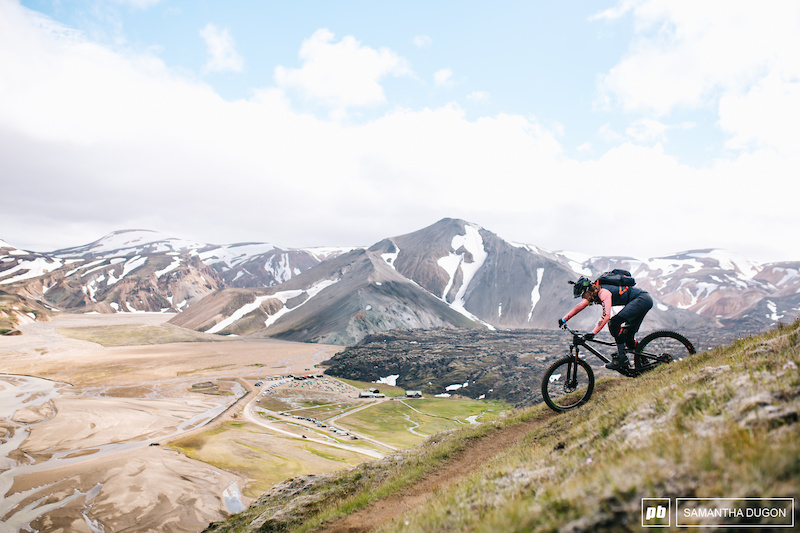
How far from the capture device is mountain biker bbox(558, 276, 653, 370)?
11.5 m

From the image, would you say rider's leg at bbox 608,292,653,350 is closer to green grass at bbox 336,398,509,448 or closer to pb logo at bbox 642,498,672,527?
pb logo at bbox 642,498,672,527

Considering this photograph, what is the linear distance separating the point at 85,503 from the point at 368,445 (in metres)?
37.4

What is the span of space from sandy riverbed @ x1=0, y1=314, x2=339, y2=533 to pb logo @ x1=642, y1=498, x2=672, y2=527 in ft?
131

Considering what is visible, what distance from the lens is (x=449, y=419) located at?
83625mm

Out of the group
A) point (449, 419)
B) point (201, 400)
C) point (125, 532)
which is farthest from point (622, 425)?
point (201, 400)

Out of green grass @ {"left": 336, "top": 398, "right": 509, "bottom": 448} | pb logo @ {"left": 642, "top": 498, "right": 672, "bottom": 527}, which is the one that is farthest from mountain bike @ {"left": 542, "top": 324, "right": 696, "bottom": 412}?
green grass @ {"left": 336, "top": 398, "right": 509, "bottom": 448}

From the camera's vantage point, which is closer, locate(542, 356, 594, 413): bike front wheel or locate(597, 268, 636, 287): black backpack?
locate(597, 268, 636, 287): black backpack

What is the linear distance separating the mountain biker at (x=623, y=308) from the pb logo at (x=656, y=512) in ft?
25.2

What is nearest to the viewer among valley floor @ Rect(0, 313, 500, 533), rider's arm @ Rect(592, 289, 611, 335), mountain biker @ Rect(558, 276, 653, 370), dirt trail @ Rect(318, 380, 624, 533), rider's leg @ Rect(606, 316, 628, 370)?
dirt trail @ Rect(318, 380, 624, 533)

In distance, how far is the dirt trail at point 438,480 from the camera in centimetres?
968

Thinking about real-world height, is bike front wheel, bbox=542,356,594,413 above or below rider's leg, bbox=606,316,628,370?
below

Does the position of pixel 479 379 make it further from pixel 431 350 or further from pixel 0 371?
pixel 0 371

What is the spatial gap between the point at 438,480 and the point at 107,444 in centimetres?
6131

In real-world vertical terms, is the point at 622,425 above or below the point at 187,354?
above
